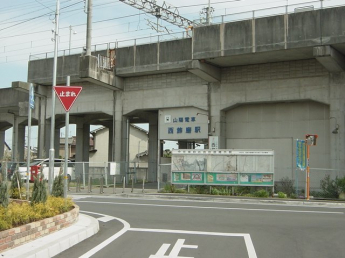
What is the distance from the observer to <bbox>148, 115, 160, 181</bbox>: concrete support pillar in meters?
36.6

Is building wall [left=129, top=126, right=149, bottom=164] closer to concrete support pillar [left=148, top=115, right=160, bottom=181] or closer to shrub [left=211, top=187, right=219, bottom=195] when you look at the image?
concrete support pillar [left=148, top=115, right=160, bottom=181]

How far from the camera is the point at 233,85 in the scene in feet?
87.8

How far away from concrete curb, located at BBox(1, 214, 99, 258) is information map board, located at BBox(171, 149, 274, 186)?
514 inches

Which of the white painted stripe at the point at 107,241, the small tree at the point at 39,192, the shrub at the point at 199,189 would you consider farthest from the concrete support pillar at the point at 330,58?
the small tree at the point at 39,192

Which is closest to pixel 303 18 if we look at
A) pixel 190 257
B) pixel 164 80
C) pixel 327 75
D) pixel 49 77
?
pixel 327 75

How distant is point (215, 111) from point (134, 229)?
56.2 ft

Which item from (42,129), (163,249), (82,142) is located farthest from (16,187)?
(82,142)

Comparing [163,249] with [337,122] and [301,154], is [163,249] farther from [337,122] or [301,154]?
[337,122]

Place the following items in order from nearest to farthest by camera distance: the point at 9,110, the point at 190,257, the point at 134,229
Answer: the point at 190,257 → the point at 134,229 → the point at 9,110

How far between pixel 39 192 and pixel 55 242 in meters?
1.80

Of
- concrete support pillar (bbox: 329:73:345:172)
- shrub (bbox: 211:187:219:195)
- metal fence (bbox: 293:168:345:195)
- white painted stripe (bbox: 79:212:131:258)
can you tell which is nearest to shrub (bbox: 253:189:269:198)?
shrub (bbox: 211:187:219:195)

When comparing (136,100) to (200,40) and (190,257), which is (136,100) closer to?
(200,40)

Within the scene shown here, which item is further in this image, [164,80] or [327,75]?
[164,80]

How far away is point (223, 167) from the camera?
2288cm
